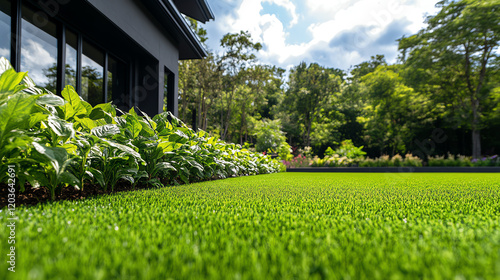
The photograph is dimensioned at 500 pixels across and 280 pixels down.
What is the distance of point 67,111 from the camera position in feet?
5.66

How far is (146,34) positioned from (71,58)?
5.24 feet

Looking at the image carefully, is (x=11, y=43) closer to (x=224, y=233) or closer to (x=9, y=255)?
(x=9, y=255)

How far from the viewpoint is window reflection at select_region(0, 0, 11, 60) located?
2.90m

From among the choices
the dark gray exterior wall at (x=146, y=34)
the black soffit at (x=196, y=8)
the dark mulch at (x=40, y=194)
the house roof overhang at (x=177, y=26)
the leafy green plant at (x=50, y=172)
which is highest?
the black soffit at (x=196, y=8)

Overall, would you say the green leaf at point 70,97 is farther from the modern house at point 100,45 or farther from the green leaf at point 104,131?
the modern house at point 100,45

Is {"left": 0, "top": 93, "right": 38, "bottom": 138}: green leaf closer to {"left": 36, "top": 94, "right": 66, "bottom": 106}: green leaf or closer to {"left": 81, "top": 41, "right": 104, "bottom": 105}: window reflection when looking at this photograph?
{"left": 36, "top": 94, "right": 66, "bottom": 106}: green leaf

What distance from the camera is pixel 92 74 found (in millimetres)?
4492

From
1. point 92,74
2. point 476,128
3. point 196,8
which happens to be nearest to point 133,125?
point 92,74

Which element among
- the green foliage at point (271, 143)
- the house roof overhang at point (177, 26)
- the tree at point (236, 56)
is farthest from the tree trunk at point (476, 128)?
the house roof overhang at point (177, 26)

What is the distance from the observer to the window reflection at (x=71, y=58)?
3.89 m

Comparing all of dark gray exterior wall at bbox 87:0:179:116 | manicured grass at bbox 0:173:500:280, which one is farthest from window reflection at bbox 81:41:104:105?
manicured grass at bbox 0:173:500:280

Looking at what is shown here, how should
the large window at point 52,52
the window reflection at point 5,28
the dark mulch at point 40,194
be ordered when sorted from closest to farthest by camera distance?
the dark mulch at point 40,194, the window reflection at point 5,28, the large window at point 52,52

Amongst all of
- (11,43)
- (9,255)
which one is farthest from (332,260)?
(11,43)

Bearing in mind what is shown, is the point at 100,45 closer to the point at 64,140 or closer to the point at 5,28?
the point at 5,28
